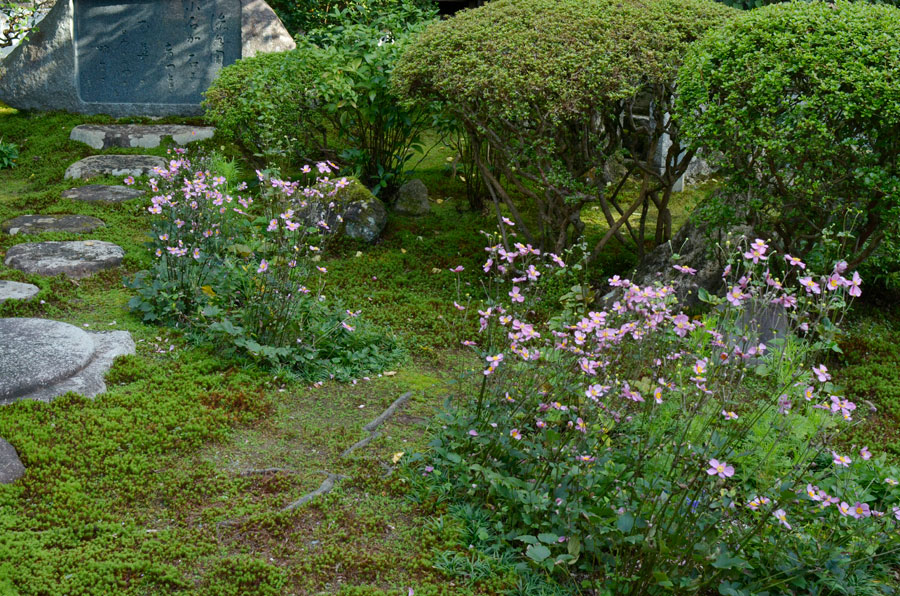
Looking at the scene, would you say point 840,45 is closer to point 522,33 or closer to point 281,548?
A: point 522,33

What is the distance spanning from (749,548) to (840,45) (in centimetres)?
321

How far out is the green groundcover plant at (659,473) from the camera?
8.28 ft

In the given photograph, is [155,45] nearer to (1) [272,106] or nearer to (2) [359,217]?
(1) [272,106]

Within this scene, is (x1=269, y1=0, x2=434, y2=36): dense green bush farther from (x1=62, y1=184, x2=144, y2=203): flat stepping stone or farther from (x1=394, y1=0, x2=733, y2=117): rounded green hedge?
(x1=394, y1=0, x2=733, y2=117): rounded green hedge

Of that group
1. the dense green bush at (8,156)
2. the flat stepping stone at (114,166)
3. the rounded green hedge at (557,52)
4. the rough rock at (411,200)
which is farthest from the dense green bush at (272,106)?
the dense green bush at (8,156)

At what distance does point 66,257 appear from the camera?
5.74 meters

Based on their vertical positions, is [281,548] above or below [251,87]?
below

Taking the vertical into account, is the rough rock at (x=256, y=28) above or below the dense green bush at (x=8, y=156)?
above

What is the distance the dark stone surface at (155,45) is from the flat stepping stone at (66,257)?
14.2ft

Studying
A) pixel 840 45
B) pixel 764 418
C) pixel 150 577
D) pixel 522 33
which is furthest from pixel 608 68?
pixel 150 577

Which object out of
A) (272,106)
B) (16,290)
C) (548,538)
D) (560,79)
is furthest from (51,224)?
(548,538)

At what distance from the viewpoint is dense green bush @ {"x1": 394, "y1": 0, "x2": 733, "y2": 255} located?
5223 mm

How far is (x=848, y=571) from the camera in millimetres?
2777

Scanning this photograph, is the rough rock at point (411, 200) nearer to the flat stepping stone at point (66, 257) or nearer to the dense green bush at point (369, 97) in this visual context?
the dense green bush at point (369, 97)
